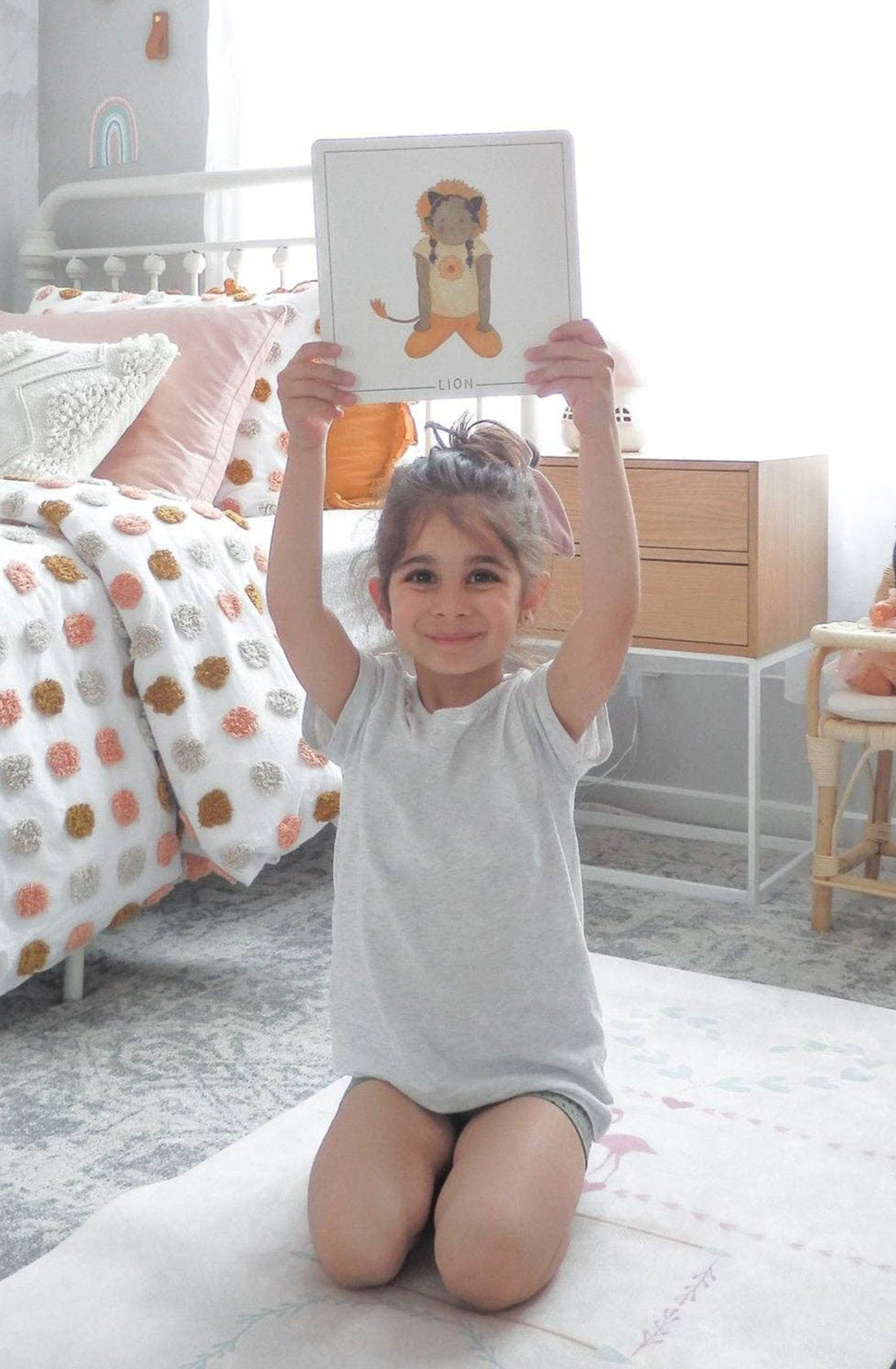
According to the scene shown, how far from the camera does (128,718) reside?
2.03m

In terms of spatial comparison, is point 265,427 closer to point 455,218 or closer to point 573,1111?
point 455,218

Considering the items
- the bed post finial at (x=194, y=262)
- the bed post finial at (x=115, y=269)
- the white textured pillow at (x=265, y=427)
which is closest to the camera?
the white textured pillow at (x=265, y=427)

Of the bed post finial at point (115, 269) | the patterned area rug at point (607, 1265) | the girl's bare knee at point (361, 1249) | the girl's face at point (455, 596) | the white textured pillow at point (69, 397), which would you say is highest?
the bed post finial at point (115, 269)

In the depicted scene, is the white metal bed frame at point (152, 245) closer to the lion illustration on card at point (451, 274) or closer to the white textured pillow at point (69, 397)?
the white textured pillow at point (69, 397)

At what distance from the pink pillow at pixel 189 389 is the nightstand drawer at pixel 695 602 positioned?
736mm

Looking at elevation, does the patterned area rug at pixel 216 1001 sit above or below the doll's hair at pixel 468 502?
below

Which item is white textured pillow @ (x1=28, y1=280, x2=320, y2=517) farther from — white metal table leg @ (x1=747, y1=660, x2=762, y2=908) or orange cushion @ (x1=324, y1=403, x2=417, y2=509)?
white metal table leg @ (x1=747, y1=660, x2=762, y2=908)

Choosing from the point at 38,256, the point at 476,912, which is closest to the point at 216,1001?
the point at 476,912

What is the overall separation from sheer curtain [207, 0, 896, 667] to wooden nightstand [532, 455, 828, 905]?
10cm

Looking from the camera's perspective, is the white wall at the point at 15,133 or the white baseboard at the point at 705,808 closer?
the white baseboard at the point at 705,808

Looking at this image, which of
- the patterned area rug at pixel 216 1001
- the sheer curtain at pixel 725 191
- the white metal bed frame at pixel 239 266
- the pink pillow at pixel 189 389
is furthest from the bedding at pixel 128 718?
the sheer curtain at pixel 725 191

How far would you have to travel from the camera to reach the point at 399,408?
2.74 metres

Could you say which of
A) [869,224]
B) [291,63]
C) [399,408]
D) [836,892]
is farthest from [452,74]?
[836,892]

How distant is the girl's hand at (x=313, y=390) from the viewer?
131 centimetres
